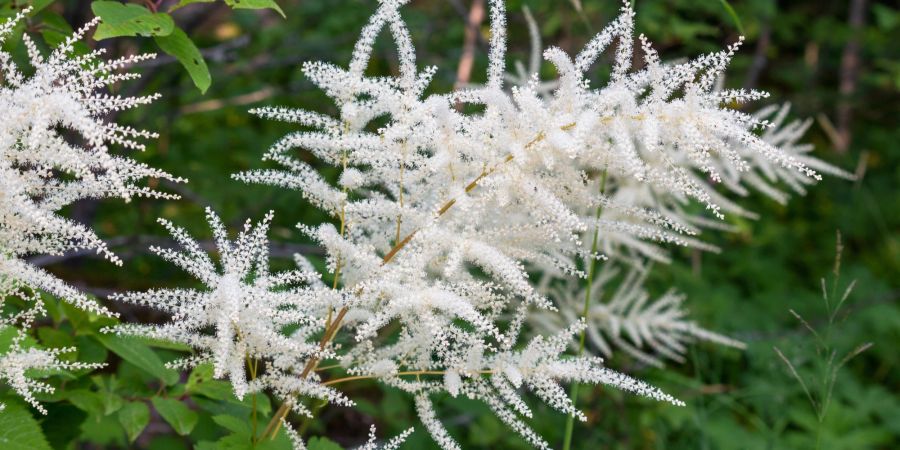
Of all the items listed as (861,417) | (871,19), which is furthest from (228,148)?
(871,19)

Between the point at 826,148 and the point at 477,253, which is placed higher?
the point at 477,253

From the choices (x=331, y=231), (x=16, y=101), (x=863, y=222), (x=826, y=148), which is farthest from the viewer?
(x=826, y=148)

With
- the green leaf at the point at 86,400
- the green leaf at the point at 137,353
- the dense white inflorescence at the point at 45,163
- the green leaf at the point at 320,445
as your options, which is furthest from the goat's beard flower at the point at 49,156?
the green leaf at the point at 320,445

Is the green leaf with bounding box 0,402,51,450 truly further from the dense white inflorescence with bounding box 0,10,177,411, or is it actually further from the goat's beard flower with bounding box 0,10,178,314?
the goat's beard flower with bounding box 0,10,178,314

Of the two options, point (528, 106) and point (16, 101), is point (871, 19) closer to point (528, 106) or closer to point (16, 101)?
point (528, 106)

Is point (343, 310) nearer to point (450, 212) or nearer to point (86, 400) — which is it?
point (450, 212)

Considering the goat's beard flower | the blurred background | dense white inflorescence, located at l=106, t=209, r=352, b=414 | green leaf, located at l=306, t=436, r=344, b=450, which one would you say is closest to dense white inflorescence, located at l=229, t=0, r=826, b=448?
dense white inflorescence, located at l=106, t=209, r=352, b=414

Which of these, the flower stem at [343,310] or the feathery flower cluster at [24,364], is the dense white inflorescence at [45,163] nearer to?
the feathery flower cluster at [24,364]
